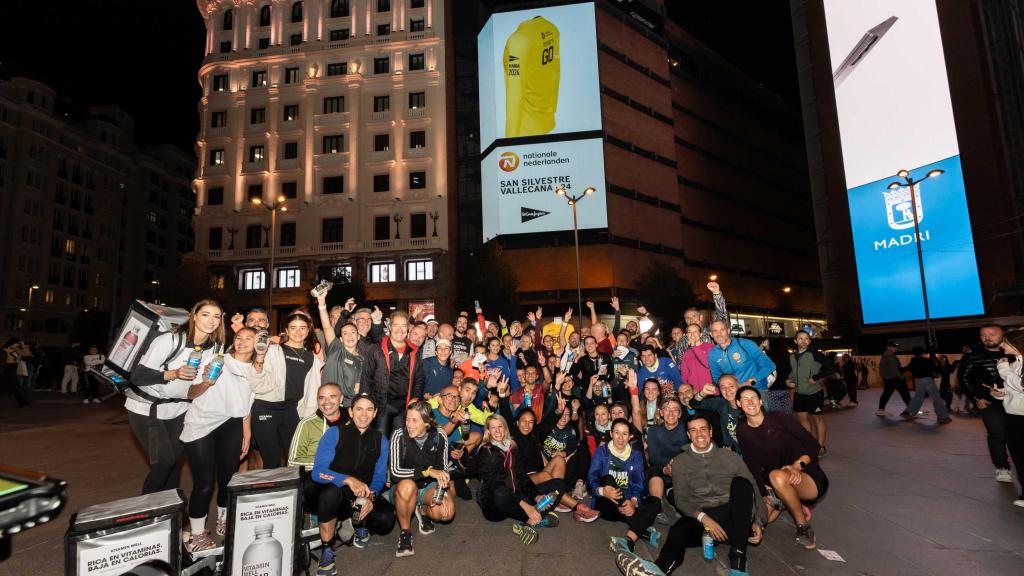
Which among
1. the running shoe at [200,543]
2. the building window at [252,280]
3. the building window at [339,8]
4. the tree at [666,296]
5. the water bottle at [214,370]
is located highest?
the building window at [339,8]

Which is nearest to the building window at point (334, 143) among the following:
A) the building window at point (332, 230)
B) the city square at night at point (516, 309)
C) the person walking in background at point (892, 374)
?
the city square at night at point (516, 309)

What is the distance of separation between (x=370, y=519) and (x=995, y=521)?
690cm

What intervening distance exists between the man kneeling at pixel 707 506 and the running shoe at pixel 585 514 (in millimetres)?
1287

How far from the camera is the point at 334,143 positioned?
42219 millimetres

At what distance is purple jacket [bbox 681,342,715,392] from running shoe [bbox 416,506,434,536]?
4.51m

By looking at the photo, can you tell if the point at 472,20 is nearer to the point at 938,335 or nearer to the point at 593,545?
the point at 938,335

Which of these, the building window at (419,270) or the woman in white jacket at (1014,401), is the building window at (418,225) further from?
the woman in white jacket at (1014,401)

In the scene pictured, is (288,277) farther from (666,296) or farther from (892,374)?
(892,374)

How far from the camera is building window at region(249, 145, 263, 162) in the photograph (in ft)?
139

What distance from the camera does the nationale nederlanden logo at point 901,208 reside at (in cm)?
2506

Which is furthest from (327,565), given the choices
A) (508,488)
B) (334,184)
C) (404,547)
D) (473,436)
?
(334,184)

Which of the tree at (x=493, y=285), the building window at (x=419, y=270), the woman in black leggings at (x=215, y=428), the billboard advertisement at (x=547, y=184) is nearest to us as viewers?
the woman in black leggings at (x=215, y=428)

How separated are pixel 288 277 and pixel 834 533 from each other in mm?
42099

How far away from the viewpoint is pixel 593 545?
16.6ft
